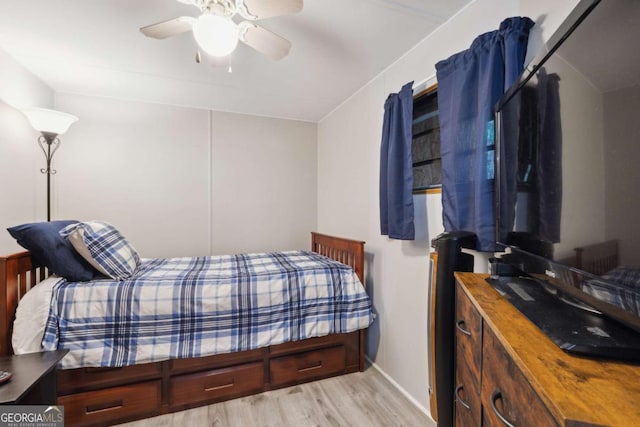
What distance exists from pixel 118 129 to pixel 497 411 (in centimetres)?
361

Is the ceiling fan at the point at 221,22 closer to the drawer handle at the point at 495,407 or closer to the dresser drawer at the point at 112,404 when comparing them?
the drawer handle at the point at 495,407

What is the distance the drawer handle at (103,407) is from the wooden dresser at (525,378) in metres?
1.90

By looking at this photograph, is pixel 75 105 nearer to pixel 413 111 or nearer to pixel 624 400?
pixel 413 111

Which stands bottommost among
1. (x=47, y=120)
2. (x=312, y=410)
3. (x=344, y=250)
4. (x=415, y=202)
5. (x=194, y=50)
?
(x=312, y=410)

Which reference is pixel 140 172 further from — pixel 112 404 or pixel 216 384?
pixel 216 384

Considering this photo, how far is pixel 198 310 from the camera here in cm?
174

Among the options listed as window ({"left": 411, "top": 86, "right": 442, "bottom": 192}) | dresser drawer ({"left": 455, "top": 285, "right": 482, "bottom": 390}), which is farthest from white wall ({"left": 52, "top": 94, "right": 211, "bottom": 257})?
dresser drawer ({"left": 455, "top": 285, "right": 482, "bottom": 390})

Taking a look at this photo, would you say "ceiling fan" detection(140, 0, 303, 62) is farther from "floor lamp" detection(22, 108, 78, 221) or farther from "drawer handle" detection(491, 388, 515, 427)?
"drawer handle" detection(491, 388, 515, 427)

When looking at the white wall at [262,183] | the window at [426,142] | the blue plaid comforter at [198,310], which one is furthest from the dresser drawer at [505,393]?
the white wall at [262,183]

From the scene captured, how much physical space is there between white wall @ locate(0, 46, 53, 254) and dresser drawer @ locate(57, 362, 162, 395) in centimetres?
112

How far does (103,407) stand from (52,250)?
38.5 inches

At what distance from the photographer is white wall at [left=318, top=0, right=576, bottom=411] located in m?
1.47

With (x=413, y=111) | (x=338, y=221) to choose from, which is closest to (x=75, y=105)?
(x=338, y=221)

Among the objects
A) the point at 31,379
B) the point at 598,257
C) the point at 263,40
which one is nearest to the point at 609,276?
the point at 598,257
